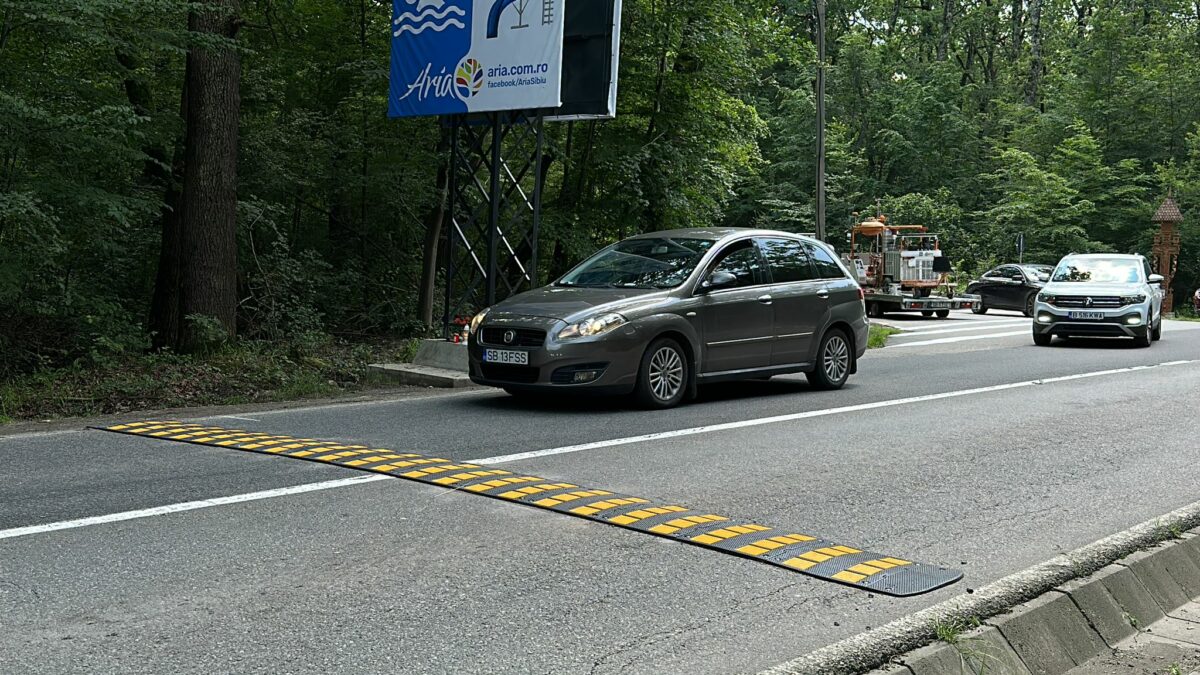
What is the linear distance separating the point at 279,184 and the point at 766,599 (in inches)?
657

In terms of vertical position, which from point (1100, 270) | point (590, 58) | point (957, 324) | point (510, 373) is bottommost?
point (510, 373)

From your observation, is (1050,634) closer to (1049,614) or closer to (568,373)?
(1049,614)

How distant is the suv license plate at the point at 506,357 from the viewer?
1048cm

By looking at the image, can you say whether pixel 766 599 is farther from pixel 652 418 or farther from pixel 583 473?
pixel 652 418

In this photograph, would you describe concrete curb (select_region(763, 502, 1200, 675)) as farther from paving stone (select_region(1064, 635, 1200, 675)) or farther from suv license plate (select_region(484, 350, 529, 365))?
suv license plate (select_region(484, 350, 529, 365))

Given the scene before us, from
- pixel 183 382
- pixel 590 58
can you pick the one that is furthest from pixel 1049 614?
pixel 590 58

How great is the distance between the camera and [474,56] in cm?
1436

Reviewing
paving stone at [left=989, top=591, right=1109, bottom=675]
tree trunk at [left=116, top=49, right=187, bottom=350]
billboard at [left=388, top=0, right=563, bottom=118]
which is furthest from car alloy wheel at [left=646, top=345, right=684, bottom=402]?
tree trunk at [left=116, top=49, right=187, bottom=350]

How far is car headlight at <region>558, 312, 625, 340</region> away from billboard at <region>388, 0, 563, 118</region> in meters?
4.15

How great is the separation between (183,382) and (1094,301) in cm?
1572

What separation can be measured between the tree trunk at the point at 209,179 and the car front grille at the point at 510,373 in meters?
5.35

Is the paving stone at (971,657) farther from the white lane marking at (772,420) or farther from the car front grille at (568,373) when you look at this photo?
the car front grille at (568,373)

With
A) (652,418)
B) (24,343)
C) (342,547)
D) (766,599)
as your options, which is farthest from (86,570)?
(24,343)

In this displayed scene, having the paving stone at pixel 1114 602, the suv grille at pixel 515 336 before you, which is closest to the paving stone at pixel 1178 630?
the paving stone at pixel 1114 602
